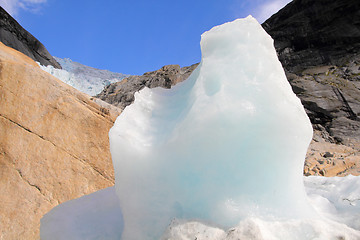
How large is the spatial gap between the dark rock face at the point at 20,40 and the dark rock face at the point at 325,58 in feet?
67.0

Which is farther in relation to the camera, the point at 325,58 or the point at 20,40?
the point at 20,40

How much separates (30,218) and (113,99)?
52.1ft

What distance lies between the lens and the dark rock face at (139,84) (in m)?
18.3

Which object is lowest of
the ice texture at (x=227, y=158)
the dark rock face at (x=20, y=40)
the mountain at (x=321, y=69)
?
the ice texture at (x=227, y=158)

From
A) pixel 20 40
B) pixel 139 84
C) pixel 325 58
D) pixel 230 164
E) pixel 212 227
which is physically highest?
pixel 325 58

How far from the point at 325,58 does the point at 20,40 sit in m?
24.0

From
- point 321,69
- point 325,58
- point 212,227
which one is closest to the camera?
point 212,227

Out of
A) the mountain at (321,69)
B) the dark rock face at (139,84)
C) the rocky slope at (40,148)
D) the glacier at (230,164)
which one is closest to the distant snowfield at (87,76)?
the dark rock face at (139,84)

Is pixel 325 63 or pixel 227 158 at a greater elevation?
pixel 325 63

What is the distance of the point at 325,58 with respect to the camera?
18.2 meters

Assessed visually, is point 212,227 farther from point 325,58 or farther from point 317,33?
point 317,33

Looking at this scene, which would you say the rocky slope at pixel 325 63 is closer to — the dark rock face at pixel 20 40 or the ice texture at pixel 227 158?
the ice texture at pixel 227 158

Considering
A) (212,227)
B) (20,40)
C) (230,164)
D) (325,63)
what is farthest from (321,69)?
(20,40)

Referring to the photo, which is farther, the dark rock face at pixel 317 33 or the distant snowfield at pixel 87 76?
the distant snowfield at pixel 87 76
